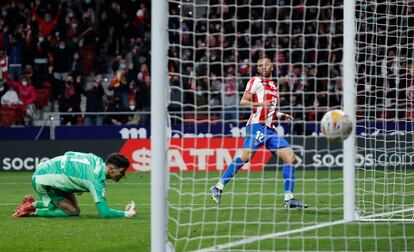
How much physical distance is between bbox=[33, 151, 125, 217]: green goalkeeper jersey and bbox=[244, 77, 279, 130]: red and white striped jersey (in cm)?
233

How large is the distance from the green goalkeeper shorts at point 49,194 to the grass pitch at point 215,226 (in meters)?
0.25

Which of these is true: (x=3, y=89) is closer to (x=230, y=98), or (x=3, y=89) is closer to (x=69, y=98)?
(x=69, y=98)

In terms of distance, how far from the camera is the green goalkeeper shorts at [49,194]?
1198 centimetres

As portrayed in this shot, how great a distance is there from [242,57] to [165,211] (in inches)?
572

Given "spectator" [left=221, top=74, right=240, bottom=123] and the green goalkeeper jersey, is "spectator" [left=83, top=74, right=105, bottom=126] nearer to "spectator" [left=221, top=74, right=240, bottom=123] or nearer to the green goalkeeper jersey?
"spectator" [left=221, top=74, right=240, bottom=123]

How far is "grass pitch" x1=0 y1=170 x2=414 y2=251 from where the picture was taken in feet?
30.6

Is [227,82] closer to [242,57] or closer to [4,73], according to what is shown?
[242,57]

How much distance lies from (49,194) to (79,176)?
66 cm

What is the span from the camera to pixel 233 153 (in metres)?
21.2

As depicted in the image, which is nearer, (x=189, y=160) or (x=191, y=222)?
(x=191, y=222)

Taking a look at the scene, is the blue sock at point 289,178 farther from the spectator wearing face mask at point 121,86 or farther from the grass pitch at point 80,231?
the spectator wearing face mask at point 121,86

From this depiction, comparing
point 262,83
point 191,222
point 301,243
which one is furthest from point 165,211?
→ point 262,83

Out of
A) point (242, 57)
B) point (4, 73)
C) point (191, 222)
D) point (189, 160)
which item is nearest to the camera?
point (191, 222)

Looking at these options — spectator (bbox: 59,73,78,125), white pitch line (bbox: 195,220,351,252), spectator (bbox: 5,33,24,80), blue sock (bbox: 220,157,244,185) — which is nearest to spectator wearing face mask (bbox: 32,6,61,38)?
spectator (bbox: 5,33,24,80)
